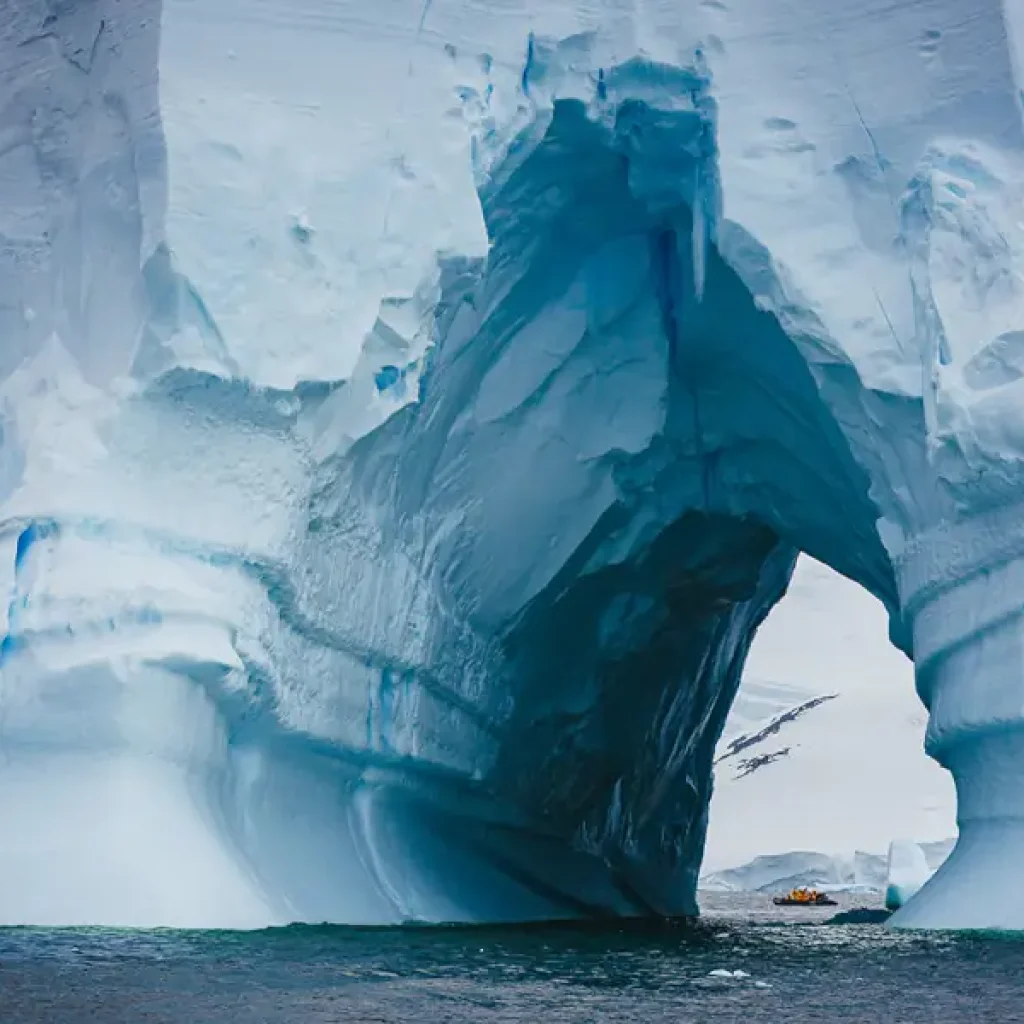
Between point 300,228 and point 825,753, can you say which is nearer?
point 300,228

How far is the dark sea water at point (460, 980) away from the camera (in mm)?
3959

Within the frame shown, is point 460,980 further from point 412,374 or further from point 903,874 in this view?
point 903,874

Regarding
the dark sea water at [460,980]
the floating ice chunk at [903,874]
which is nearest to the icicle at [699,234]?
the dark sea water at [460,980]

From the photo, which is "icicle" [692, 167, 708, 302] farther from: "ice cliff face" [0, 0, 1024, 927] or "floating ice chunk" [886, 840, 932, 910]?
"floating ice chunk" [886, 840, 932, 910]

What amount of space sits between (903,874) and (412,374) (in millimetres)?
12994

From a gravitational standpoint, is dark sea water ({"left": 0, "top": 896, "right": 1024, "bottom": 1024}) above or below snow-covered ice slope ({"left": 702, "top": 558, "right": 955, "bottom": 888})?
below

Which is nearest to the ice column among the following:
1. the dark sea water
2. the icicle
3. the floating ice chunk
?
the dark sea water

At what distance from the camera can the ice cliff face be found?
670 cm

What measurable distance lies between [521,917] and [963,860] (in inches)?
180

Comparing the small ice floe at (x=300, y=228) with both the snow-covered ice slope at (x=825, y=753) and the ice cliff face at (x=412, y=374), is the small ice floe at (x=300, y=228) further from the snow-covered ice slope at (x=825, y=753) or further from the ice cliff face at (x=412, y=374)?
the snow-covered ice slope at (x=825, y=753)

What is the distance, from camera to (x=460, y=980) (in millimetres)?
4973

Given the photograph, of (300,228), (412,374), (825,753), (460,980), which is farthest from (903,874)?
(825,753)

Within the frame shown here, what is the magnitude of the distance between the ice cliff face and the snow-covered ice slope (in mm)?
22526

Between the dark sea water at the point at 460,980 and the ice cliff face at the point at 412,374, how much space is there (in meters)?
0.64
